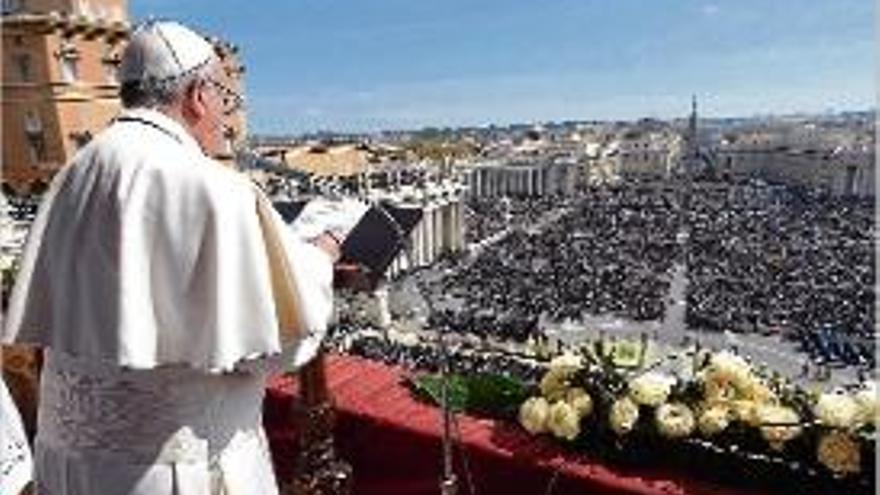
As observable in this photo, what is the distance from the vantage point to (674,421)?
4328 millimetres

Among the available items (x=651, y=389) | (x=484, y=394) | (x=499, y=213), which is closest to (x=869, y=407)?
(x=651, y=389)

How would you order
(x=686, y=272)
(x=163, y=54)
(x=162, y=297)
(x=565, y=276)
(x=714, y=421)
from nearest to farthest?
(x=162, y=297) → (x=163, y=54) → (x=714, y=421) → (x=565, y=276) → (x=686, y=272)

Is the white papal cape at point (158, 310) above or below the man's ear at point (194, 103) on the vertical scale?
below

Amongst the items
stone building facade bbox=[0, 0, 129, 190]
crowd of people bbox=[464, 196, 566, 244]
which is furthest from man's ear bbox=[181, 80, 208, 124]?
crowd of people bbox=[464, 196, 566, 244]

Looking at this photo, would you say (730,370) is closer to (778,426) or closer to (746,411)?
(746,411)

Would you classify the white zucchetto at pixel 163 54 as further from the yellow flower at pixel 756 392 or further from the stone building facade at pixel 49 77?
the stone building facade at pixel 49 77

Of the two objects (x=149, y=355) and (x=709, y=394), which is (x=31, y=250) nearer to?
(x=149, y=355)

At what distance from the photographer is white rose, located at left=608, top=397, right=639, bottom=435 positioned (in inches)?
174

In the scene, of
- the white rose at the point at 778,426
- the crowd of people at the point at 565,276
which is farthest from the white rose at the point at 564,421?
the crowd of people at the point at 565,276

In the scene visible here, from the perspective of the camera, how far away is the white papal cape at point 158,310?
268cm

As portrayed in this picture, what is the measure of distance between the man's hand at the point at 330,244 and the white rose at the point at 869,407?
216cm

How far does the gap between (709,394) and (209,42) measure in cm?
247

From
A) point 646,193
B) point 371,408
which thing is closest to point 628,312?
point 371,408

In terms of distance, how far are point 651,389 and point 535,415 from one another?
47cm
